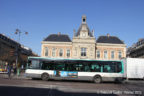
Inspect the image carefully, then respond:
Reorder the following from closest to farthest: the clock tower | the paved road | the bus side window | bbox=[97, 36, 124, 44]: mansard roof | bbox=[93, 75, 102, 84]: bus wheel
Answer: the paved road, bbox=[93, 75, 102, 84]: bus wheel, the bus side window, the clock tower, bbox=[97, 36, 124, 44]: mansard roof

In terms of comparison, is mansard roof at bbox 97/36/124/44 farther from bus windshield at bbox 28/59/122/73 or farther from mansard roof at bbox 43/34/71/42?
bus windshield at bbox 28/59/122/73

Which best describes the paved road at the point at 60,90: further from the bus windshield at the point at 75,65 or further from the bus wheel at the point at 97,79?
the bus windshield at the point at 75,65

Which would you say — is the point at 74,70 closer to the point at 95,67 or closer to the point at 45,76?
the point at 95,67

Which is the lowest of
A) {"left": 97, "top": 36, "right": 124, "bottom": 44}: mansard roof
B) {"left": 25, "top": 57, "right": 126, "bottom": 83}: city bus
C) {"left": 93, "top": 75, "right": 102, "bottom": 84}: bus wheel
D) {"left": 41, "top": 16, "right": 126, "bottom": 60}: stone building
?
{"left": 93, "top": 75, "right": 102, "bottom": 84}: bus wheel

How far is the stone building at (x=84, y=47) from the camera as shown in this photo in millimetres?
42906

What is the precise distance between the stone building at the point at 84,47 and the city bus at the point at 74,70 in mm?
23568

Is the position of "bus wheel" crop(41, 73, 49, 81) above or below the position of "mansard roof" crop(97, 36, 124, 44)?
below

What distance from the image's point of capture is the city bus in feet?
60.7

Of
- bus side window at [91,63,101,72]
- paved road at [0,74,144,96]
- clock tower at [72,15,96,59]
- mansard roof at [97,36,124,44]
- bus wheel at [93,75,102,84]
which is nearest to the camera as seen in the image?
paved road at [0,74,144,96]

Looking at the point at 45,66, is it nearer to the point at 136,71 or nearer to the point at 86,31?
the point at 136,71

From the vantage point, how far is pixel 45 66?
743 inches

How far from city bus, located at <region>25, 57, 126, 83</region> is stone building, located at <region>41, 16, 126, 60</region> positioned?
77.3 ft

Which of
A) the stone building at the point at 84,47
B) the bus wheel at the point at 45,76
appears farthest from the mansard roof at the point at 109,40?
the bus wheel at the point at 45,76

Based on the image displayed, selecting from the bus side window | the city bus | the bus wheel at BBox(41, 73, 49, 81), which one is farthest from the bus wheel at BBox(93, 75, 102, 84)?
the bus wheel at BBox(41, 73, 49, 81)
